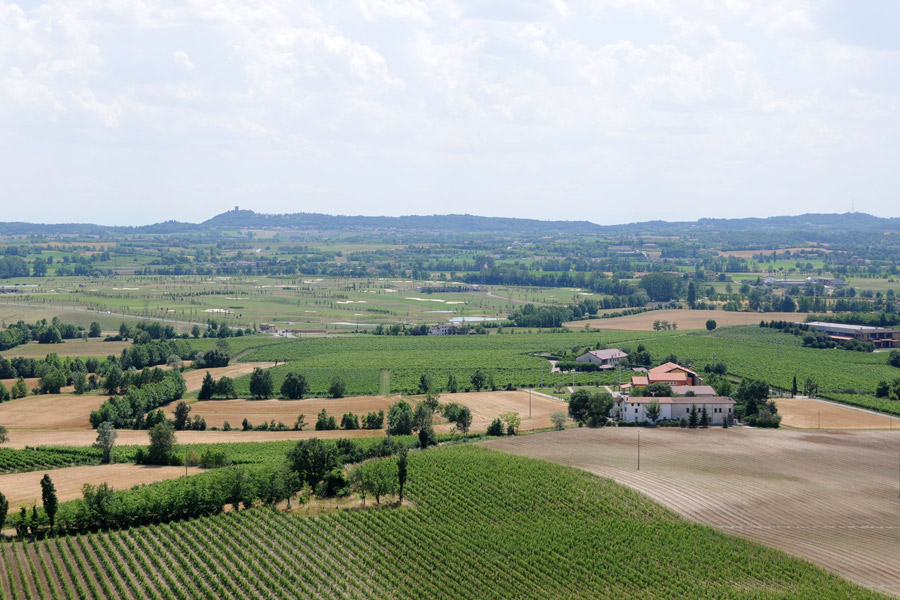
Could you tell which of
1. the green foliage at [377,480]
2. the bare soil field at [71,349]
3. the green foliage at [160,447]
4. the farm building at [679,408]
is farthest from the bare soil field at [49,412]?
the farm building at [679,408]

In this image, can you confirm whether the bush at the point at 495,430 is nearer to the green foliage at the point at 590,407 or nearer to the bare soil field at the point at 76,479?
the green foliage at the point at 590,407

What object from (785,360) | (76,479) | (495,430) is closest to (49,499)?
(76,479)

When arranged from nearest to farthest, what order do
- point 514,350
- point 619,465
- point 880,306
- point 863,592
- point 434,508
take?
point 863,592, point 434,508, point 619,465, point 514,350, point 880,306

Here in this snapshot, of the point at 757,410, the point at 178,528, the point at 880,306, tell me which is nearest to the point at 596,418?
the point at 757,410

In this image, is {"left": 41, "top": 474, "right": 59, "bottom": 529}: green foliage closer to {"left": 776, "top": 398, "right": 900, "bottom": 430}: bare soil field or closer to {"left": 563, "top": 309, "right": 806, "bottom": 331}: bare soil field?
{"left": 776, "top": 398, "right": 900, "bottom": 430}: bare soil field

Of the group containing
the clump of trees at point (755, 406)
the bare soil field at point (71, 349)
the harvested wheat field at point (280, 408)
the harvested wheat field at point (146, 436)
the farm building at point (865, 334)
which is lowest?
the harvested wheat field at point (146, 436)

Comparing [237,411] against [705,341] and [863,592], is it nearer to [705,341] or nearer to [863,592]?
[863,592]
